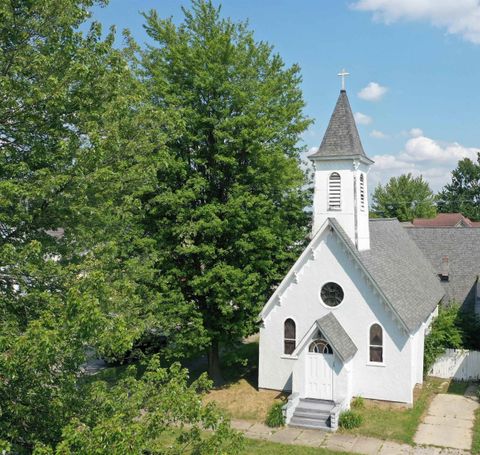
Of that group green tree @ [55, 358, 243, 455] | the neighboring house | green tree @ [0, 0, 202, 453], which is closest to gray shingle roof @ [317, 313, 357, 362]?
the neighboring house

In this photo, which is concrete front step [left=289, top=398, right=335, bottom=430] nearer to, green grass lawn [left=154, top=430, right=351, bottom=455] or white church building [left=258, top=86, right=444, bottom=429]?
white church building [left=258, top=86, right=444, bottom=429]

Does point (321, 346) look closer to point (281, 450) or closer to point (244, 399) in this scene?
point (244, 399)

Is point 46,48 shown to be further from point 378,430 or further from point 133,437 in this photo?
point 378,430

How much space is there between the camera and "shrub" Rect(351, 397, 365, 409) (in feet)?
71.9

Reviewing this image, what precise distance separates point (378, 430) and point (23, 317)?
14214mm

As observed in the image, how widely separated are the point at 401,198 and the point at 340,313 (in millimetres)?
54571

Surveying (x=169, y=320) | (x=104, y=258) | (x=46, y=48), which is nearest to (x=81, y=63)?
(x=46, y=48)

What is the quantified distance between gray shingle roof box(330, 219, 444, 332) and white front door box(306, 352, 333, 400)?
3.53m

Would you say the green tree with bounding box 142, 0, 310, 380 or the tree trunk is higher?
the green tree with bounding box 142, 0, 310, 380

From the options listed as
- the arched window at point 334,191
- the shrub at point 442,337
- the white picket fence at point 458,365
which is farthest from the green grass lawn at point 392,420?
the arched window at point 334,191

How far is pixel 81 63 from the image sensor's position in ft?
33.9

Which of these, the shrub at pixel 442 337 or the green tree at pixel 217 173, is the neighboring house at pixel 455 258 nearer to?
the shrub at pixel 442 337

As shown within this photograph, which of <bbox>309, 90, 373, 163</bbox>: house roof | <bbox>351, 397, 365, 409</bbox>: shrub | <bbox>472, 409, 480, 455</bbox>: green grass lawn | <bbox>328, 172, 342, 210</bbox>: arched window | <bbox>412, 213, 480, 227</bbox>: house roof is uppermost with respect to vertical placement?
<bbox>412, 213, 480, 227</bbox>: house roof

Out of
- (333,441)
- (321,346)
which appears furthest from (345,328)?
(333,441)
